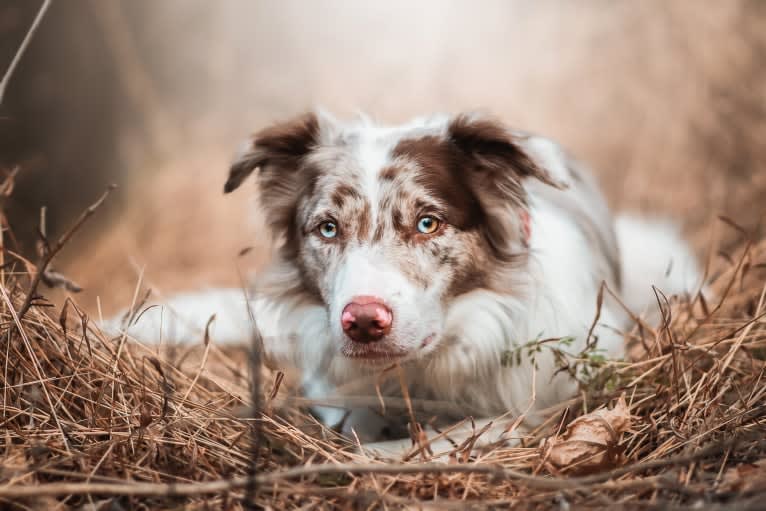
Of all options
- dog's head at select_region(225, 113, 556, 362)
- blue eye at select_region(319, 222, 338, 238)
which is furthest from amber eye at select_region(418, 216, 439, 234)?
blue eye at select_region(319, 222, 338, 238)

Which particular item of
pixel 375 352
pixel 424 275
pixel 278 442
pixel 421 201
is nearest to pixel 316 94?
pixel 421 201

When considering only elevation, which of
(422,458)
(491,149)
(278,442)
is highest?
(491,149)

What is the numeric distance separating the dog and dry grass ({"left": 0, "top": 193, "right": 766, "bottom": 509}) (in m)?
0.23

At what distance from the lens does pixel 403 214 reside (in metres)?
2.64

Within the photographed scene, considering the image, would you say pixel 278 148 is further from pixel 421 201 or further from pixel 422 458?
pixel 422 458

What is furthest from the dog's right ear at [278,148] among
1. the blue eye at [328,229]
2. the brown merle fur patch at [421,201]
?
the blue eye at [328,229]

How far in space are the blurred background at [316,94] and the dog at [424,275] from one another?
2409 mm

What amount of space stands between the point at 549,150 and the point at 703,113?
4.06 m

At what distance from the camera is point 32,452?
1950 mm

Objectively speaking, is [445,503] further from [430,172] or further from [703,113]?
[703,113]

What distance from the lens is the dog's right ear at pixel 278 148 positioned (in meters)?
2.99

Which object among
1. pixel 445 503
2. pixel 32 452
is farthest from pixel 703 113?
pixel 32 452

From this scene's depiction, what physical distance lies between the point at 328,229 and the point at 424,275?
0.46 meters

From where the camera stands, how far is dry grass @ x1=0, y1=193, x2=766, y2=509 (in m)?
1.79
